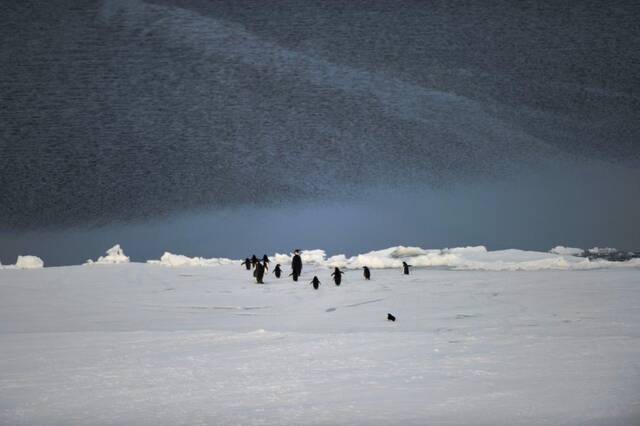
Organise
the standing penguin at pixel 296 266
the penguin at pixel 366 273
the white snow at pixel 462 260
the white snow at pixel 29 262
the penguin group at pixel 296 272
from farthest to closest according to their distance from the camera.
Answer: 1. the white snow at pixel 29 262
2. the white snow at pixel 462 260
3. the standing penguin at pixel 296 266
4. the penguin at pixel 366 273
5. the penguin group at pixel 296 272

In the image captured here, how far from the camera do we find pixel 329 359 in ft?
33.2

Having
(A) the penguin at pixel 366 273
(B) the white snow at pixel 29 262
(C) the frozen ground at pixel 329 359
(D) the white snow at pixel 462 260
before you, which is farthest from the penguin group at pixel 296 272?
(B) the white snow at pixel 29 262

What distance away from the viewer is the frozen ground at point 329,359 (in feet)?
23.9

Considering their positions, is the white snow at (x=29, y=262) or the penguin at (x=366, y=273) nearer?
the penguin at (x=366, y=273)

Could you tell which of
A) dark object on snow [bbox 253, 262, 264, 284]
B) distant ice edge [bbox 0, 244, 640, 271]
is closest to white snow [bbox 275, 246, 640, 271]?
distant ice edge [bbox 0, 244, 640, 271]

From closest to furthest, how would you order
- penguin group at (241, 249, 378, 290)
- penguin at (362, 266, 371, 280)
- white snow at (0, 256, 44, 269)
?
penguin group at (241, 249, 378, 290), penguin at (362, 266, 371, 280), white snow at (0, 256, 44, 269)

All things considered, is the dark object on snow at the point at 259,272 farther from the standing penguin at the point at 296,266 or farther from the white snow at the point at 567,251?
the white snow at the point at 567,251

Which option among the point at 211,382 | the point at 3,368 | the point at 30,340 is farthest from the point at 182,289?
the point at 211,382

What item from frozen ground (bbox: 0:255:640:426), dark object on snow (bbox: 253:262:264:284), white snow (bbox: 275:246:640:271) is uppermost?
A: white snow (bbox: 275:246:640:271)

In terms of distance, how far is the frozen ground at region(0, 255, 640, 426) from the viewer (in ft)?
23.9

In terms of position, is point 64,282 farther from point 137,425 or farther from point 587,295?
point 137,425

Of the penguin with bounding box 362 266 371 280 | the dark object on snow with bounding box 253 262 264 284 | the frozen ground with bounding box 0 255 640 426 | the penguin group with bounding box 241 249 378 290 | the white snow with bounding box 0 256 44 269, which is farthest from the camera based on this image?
the white snow with bounding box 0 256 44 269

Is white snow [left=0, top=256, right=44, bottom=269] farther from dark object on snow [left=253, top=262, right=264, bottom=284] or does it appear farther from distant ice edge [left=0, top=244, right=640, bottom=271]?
dark object on snow [left=253, top=262, right=264, bottom=284]

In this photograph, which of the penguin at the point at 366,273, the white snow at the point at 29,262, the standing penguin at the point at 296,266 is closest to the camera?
the penguin at the point at 366,273
